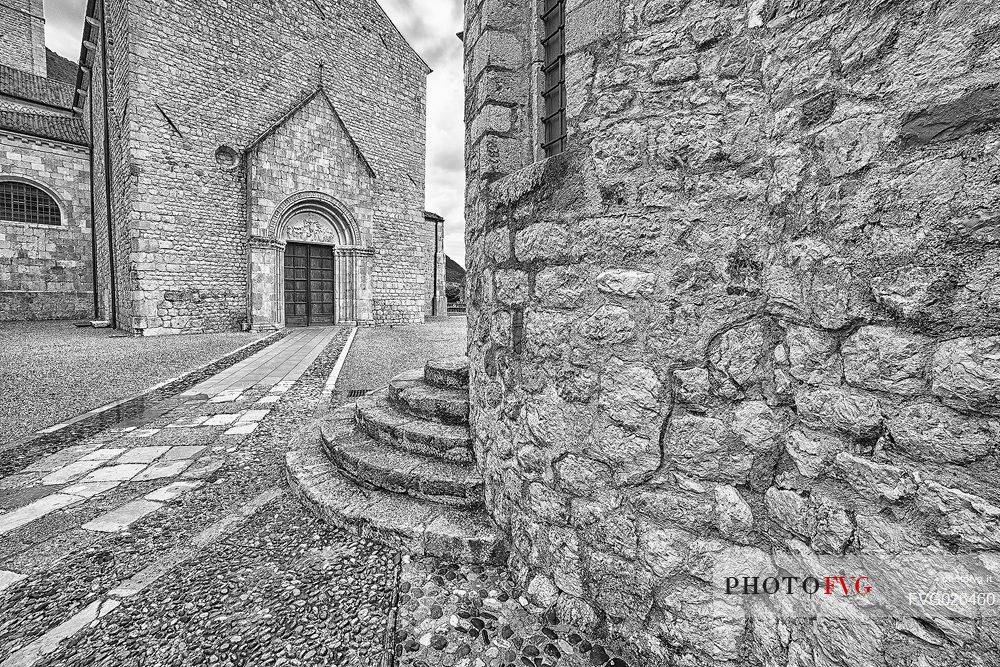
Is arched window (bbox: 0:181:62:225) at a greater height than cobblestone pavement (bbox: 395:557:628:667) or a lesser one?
greater

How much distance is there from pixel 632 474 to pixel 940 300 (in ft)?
3.40

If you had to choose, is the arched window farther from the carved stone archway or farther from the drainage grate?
the drainage grate

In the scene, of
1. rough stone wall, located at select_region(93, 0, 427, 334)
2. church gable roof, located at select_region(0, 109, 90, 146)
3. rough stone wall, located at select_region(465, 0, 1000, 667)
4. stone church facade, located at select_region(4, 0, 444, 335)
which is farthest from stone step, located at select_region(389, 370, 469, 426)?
church gable roof, located at select_region(0, 109, 90, 146)

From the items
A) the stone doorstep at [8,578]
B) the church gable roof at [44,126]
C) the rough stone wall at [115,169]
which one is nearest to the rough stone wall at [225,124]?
the rough stone wall at [115,169]

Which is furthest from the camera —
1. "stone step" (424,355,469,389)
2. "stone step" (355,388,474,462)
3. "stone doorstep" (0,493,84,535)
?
"stone step" (424,355,469,389)

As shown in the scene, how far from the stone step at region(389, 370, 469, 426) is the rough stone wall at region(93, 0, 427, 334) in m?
11.6

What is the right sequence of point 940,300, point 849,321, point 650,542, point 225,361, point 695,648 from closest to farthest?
point 940,300 < point 849,321 < point 695,648 < point 650,542 < point 225,361

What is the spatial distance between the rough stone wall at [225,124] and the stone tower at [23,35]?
21.8 m

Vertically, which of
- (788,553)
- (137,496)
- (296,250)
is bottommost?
(137,496)

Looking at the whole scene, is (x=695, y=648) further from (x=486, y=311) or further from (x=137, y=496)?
(x=137, y=496)

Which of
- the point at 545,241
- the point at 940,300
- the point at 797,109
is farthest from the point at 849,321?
the point at 545,241

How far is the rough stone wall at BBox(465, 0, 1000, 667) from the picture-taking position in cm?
106

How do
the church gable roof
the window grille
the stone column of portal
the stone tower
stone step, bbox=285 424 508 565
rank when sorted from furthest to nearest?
the stone tower
the church gable roof
the stone column of portal
the window grille
stone step, bbox=285 424 508 565

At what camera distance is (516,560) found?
2.14 m
